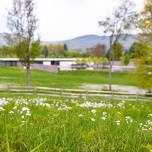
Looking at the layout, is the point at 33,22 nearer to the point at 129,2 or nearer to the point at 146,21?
the point at 129,2

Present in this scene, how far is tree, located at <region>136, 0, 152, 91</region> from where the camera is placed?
115 feet

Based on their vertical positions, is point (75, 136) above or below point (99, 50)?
above

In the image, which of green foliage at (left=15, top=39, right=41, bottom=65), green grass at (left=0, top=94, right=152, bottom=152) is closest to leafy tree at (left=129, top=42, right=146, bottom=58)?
green foliage at (left=15, top=39, right=41, bottom=65)

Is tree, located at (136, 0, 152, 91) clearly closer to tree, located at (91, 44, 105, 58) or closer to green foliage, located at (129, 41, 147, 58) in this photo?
green foliage, located at (129, 41, 147, 58)

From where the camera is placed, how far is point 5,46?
52.3m

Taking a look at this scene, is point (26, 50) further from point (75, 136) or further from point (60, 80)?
point (75, 136)

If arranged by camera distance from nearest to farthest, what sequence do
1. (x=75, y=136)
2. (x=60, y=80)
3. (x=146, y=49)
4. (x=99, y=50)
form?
(x=75, y=136), (x=146, y=49), (x=60, y=80), (x=99, y=50)

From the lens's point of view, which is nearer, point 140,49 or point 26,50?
point 140,49

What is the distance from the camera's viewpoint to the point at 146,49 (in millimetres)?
35812

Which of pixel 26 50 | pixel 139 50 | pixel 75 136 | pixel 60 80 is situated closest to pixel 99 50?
pixel 60 80

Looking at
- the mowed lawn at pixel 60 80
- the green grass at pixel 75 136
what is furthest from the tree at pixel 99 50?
the green grass at pixel 75 136

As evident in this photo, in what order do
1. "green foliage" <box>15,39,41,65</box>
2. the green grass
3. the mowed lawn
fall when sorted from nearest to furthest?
the green grass < "green foliage" <box>15,39,41,65</box> < the mowed lawn

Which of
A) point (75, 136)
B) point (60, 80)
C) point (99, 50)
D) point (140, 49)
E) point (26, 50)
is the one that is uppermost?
point (140, 49)

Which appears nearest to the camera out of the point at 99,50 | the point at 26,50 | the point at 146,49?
the point at 146,49
